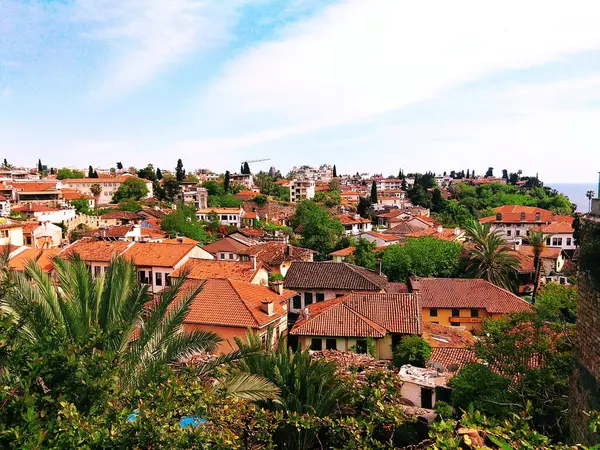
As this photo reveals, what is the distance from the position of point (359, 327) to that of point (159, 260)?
15987mm

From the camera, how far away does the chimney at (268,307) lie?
19.4 metres

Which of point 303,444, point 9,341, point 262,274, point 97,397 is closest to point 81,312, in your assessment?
point 9,341

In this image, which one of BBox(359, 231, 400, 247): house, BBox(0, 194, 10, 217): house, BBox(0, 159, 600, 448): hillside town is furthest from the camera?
BBox(0, 194, 10, 217): house

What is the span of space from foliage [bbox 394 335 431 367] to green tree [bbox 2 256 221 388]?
474 inches

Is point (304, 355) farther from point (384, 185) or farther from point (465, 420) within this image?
point (384, 185)

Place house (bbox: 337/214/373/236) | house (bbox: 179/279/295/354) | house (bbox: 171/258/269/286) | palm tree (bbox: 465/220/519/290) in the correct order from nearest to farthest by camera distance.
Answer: house (bbox: 179/279/295/354), house (bbox: 171/258/269/286), palm tree (bbox: 465/220/519/290), house (bbox: 337/214/373/236)

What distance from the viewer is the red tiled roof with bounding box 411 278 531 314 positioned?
26864 millimetres

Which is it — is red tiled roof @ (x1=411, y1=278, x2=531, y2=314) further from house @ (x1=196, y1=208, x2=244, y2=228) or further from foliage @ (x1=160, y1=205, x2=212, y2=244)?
house @ (x1=196, y1=208, x2=244, y2=228)

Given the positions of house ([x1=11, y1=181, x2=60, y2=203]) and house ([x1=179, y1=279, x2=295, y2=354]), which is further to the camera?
house ([x1=11, y1=181, x2=60, y2=203])

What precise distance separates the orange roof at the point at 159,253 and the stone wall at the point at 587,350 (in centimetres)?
2471

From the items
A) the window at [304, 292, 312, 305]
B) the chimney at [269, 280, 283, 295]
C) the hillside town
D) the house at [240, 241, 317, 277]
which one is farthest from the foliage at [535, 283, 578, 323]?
the house at [240, 241, 317, 277]

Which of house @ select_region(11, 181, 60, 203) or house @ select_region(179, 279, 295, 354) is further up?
house @ select_region(11, 181, 60, 203)

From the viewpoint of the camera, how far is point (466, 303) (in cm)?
2747

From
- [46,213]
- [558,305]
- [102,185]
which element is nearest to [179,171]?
[102,185]
